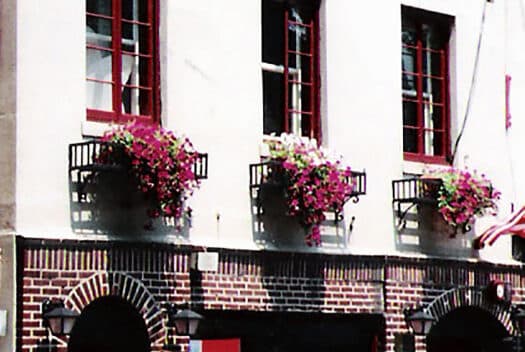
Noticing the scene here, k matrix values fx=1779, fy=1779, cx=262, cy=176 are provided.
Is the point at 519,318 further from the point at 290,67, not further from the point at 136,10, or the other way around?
the point at 136,10

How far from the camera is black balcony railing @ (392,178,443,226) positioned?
19.3 m

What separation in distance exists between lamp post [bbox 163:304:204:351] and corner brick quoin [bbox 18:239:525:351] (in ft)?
0.29

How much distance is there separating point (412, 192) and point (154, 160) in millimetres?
4107

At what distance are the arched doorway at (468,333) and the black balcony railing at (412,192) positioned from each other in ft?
5.03

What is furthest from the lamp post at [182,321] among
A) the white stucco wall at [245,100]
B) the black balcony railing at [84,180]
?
the black balcony railing at [84,180]

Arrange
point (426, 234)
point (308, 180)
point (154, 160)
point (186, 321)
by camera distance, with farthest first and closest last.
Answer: point (426, 234) < point (308, 180) < point (186, 321) < point (154, 160)

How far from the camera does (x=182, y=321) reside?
16.7m

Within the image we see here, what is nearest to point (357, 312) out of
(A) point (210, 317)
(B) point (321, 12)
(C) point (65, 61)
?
(A) point (210, 317)

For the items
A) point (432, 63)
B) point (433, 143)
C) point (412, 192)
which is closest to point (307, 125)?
point (412, 192)

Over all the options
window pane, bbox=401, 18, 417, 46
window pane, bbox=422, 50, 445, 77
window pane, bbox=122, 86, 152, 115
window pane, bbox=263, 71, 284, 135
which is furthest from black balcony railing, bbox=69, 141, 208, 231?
window pane, bbox=422, 50, 445, 77

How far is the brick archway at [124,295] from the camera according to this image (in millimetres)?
16062

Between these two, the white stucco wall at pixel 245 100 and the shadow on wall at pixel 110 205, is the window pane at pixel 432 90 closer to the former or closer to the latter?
the white stucco wall at pixel 245 100

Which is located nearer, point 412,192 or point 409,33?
point 412,192

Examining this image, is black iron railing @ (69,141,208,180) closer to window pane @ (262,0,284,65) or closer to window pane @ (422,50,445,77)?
window pane @ (262,0,284,65)
